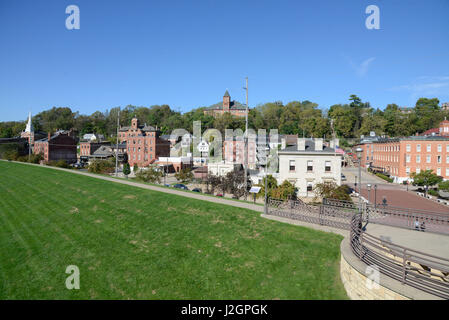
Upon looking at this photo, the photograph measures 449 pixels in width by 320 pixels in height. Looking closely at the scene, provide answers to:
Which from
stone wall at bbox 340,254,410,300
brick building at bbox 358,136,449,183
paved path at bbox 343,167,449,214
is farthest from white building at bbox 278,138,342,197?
stone wall at bbox 340,254,410,300

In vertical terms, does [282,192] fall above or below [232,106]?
below

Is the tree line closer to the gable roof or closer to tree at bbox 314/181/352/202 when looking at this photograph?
the gable roof

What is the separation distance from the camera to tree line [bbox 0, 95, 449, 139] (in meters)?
90.5

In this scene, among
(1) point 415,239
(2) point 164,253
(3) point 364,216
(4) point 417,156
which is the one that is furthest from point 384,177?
(2) point 164,253

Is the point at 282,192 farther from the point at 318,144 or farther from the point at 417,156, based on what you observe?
the point at 417,156

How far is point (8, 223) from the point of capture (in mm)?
19312

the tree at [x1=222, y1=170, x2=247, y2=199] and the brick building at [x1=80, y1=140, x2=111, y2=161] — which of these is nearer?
the tree at [x1=222, y1=170, x2=247, y2=199]

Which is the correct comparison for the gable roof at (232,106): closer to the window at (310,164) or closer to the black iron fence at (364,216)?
the window at (310,164)

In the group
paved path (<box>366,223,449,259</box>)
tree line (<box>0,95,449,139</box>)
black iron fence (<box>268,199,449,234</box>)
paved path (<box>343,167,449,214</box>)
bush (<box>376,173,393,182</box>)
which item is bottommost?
paved path (<box>343,167,449,214</box>)

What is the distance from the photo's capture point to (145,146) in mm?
77438

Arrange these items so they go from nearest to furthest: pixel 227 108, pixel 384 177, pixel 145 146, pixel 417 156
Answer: pixel 417 156 → pixel 384 177 → pixel 145 146 → pixel 227 108

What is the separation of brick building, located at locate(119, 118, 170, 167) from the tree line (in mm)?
26330

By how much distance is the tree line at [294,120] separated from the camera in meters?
90.5

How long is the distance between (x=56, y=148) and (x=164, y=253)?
267 feet
